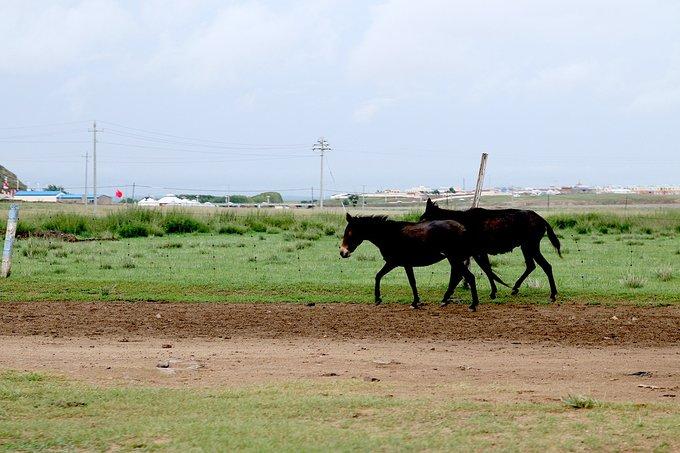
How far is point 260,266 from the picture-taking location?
2291cm

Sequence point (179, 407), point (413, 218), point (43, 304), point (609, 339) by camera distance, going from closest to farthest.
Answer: point (179, 407) < point (609, 339) < point (43, 304) < point (413, 218)

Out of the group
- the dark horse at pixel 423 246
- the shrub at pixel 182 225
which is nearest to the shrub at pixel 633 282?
the dark horse at pixel 423 246

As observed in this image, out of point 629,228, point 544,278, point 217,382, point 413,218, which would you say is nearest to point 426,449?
point 217,382

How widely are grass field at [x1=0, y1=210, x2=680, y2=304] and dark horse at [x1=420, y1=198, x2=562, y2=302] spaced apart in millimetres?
808

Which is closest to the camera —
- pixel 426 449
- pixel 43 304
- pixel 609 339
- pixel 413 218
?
pixel 426 449

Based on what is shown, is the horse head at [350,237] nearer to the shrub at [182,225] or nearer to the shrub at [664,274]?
the shrub at [664,274]

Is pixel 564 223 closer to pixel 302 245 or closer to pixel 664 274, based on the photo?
pixel 302 245

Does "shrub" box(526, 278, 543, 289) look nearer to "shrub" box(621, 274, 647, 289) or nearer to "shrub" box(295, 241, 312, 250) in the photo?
"shrub" box(621, 274, 647, 289)

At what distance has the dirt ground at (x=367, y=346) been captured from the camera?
10.2 metres

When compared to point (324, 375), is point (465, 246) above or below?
above

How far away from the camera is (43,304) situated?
53.7 feet

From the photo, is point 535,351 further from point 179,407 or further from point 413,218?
point 413,218

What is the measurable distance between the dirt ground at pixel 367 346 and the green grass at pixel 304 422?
872 mm

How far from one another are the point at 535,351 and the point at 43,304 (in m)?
8.67
